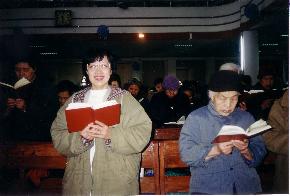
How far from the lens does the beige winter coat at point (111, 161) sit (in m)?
2.27

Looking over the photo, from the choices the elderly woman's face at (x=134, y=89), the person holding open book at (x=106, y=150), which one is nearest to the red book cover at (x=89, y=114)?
the person holding open book at (x=106, y=150)

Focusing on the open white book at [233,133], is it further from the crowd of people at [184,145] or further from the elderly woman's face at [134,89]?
the elderly woman's face at [134,89]

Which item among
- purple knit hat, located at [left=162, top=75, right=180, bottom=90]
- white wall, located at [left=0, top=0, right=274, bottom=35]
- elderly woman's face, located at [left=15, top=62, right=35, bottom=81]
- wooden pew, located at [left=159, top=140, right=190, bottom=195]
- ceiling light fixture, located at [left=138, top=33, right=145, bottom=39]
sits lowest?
wooden pew, located at [left=159, top=140, right=190, bottom=195]

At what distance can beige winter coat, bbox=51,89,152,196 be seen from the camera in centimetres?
227

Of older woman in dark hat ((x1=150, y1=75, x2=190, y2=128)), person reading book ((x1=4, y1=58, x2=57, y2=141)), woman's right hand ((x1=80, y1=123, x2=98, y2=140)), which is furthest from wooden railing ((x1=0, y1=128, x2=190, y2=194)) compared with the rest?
older woman in dark hat ((x1=150, y1=75, x2=190, y2=128))

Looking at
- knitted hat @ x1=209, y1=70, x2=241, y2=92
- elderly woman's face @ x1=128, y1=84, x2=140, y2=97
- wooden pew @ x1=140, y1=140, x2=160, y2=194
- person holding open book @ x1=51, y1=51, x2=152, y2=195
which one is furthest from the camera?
elderly woman's face @ x1=128, y1=84, x2=140, y2=97

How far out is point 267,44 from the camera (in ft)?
51.9

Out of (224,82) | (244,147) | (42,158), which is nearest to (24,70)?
(42,158)

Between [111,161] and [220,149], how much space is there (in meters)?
0.78

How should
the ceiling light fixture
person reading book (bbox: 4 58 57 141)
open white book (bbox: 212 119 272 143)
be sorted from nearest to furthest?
open white book (bbox: 212 119 272 143)
person reading book (bbox: 4 58 57 141)
the ceiling light fixture

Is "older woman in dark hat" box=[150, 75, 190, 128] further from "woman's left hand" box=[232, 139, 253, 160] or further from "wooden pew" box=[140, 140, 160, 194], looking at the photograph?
"woman's left hand" box=[232, 139, 253, 160]

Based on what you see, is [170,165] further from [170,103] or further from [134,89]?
[134,89]

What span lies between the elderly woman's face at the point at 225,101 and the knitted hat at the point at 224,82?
4cm

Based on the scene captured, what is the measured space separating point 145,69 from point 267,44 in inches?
267
